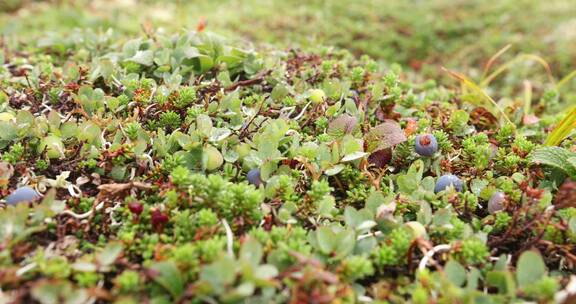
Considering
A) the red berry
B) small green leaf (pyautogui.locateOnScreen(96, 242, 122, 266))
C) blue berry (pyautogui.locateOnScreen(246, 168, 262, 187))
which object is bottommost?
small green leaf (pyautogui.locateOnScreen(96, 242, 122, 266))

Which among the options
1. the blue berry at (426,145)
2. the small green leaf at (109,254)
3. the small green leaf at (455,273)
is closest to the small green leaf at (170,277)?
the small green leaf at (109,254)

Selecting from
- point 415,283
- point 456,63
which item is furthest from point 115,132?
point 456,63

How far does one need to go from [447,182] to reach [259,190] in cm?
64

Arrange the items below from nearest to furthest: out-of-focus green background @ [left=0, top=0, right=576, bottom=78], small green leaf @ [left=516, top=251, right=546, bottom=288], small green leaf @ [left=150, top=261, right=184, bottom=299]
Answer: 1. small green leaf @ [left=150, top=261, right=184, bottom=299]
2. small green leaf @ [left=516, top=251, right=546, bottom=288]
3. out-of-focus green background @ [left=0, top=0, right=576, bottom=78]

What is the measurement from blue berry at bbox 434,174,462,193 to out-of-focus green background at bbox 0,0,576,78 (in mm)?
2701

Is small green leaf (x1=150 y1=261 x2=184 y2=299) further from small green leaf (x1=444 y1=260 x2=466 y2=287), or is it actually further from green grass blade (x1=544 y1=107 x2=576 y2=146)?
green grass blade (x1=544 y1=107 x2=576 y2=146)

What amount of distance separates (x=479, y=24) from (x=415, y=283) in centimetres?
428

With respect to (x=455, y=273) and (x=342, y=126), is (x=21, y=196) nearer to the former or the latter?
(x=342, y=126)

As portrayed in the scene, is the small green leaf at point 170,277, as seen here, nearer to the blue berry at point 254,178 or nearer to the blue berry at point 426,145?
the blue berry at point 254,178

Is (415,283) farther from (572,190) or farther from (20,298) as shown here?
(20,298)

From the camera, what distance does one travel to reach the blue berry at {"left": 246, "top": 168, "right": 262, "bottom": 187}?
1.75 meters

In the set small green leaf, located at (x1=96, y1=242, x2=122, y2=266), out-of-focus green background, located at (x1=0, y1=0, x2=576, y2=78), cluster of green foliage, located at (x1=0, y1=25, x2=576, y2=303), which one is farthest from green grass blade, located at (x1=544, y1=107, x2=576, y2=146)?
out-of-focus green background, located at (x1=0, y1=0, x2=576, y2=78)

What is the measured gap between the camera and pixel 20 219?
1468mm

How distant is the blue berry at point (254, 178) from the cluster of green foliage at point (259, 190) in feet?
0.07
